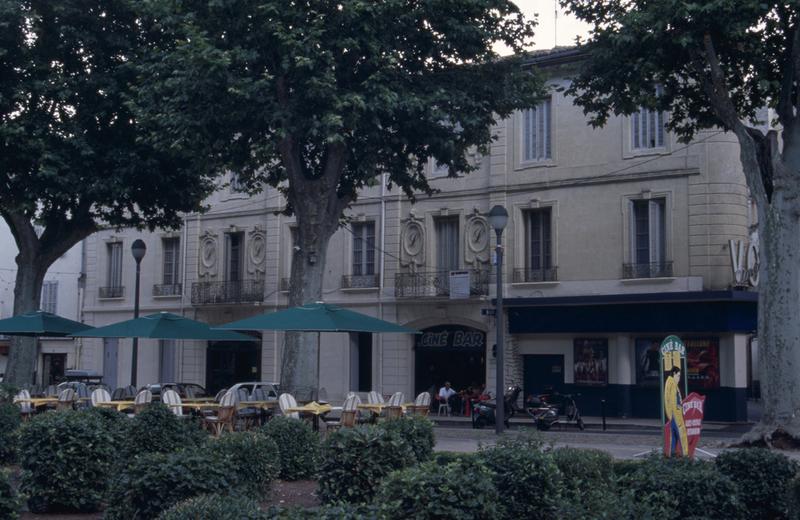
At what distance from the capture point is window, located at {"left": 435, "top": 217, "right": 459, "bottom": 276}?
32938 millimetres

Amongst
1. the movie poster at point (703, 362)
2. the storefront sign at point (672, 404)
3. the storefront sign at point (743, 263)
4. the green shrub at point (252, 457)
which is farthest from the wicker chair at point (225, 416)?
the movie poster at point (703, 362)

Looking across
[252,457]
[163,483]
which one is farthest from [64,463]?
[163,483]

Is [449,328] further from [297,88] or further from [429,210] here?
[297,88]

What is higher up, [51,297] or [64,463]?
[51,297]

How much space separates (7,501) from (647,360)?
24.4m

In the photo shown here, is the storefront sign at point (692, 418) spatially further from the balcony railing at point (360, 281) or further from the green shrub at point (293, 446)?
the balcony railing at point (360, 281)

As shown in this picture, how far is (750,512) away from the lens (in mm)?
10352

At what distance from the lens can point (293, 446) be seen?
44.6 feet

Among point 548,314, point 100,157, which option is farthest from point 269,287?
point 100,157

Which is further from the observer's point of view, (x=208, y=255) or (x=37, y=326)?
(x=208, y=255)

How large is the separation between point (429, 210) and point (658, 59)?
14.2 meters

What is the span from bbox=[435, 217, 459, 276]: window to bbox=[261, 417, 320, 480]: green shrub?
760 inches

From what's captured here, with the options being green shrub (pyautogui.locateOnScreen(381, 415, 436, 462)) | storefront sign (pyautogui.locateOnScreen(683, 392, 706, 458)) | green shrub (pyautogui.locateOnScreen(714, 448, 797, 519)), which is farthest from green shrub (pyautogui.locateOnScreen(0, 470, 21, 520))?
storefront sign (pyautogui.locateOnScreen(683, 392, 706, 458))

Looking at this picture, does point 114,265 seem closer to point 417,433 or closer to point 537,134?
point 537,134
